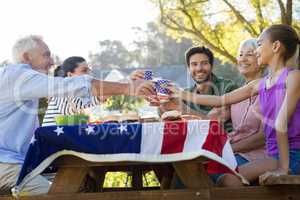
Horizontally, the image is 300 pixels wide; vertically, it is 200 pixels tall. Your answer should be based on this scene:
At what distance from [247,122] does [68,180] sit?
59.5 inches

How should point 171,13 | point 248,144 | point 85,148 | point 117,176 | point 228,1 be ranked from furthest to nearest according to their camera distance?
point 171,13 → point 228,1 → point 117,176 → point 248,144 → point 85,148

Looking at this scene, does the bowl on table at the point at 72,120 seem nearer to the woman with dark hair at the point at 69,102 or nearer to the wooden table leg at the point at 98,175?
the wooden table leg at the point at 98,175

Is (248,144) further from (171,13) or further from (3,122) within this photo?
(171,13)

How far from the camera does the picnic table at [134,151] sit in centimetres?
304

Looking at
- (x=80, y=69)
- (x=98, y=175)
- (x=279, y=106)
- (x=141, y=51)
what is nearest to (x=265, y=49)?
(x=279, y=106)

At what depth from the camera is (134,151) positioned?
3.05 m

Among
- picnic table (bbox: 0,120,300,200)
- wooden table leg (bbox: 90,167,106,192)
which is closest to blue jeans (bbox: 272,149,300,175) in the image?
picnic table (bbox: 0,120,300,200)

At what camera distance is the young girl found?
11.1ft

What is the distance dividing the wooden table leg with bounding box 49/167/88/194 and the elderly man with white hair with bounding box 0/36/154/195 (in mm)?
140

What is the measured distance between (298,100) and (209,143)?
29.1 inches

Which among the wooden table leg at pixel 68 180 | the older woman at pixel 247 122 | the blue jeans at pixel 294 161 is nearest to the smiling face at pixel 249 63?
the older woman at pixel 247 122

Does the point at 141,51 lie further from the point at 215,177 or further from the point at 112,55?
the point at 215,177

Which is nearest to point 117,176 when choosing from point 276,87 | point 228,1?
point 276,87

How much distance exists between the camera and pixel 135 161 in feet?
10.1
